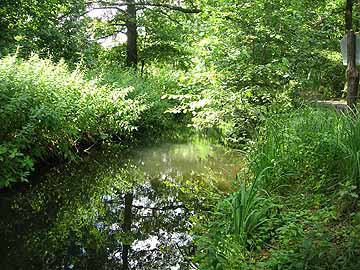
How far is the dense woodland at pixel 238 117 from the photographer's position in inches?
156

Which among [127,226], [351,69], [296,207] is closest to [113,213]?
[127,226]

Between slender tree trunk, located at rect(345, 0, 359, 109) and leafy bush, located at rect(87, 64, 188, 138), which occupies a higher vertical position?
slender tree trunk, located at rect(345, 0, 359, 109)

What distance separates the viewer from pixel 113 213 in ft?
A: 20.6

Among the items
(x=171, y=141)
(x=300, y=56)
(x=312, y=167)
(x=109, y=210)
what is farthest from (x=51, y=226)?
(x=171, y=141)

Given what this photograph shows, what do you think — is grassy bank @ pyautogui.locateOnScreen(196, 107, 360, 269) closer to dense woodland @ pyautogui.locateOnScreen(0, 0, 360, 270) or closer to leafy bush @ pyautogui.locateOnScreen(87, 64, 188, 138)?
dense woodland @ pyautogui.locateOnScreen(0, 0, 360, 270)

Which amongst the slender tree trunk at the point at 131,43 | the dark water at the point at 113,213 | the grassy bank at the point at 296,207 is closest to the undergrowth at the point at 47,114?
the dark water at the point at 113,213

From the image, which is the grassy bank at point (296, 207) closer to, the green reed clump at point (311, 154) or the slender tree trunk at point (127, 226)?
the green reed clump at point (311, 154)

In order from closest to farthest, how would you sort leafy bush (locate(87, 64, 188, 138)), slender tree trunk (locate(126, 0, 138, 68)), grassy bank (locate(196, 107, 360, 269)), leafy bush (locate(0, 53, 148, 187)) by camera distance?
grassy bank (locate(196, 107, 360, 269)), leafy bush (locate(0, 53, 148, 187)), leafy bush (locate(87, 64, 188, 138)), slender tree trunk (locate(126, 0, 138, 68))

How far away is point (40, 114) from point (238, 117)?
3.53 meters

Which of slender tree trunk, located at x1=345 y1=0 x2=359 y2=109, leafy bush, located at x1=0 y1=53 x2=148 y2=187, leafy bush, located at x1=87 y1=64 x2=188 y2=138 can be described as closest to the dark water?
leafy bush, located at x1=0 y1=53 x2=148 y2=187

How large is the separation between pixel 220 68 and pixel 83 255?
4.59m

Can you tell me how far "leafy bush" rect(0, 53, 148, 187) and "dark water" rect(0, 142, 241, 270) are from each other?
51 centimetres

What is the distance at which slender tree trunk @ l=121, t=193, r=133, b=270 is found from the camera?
4660 millimetres

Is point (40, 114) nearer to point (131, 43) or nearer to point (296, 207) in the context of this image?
point (296, 207)
